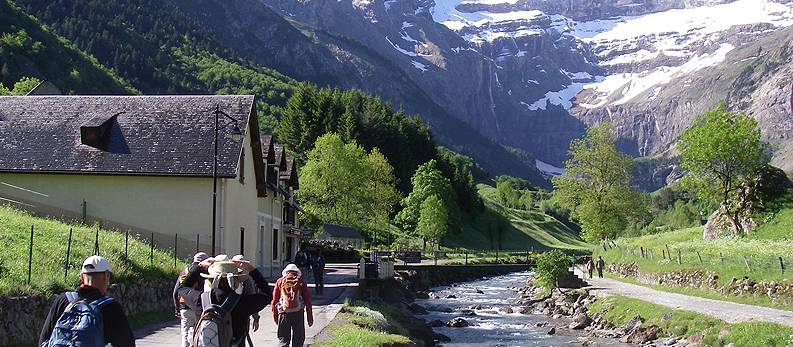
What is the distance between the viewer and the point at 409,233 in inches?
4067

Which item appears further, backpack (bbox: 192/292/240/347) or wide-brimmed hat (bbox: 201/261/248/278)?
wide-brimmed hat (bbox: 201/261/248/278)

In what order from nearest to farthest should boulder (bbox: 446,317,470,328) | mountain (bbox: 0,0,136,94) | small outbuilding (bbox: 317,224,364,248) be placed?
boulder (bbox: 446,317,470,328)
small outbuilding (bbox: 317,224,364,248)
mountain (bbox: 0,0,136,94)

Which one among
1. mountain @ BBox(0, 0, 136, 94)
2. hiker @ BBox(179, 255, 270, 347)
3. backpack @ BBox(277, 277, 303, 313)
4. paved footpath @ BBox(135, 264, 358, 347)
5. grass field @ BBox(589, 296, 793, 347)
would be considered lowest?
grass field @ BBox(589, 296, 793, 347)

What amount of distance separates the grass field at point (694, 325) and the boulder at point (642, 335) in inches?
12.0

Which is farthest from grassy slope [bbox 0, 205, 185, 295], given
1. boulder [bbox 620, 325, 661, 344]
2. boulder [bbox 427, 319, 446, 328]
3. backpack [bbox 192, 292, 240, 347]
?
boulder [bbox 620, 325, 661, 344]

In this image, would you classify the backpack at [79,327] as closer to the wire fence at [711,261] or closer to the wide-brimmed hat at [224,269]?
the wide-brimmed hat at [224,269]

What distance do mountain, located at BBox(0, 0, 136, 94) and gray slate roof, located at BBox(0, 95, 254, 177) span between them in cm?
9126

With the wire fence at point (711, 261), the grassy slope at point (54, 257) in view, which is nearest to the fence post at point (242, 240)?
the grassy slope at point (54, 257)

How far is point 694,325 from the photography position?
26891 millimetres

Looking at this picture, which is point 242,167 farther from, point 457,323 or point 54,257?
point 54,257

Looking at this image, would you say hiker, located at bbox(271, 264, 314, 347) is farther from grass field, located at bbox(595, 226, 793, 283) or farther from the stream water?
grass field, located at bbox(595, 226, 793, 283)

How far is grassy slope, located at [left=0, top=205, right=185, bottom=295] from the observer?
1739 centimetres

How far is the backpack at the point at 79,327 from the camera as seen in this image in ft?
24.6

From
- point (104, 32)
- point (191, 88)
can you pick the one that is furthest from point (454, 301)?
point (104, 32)
